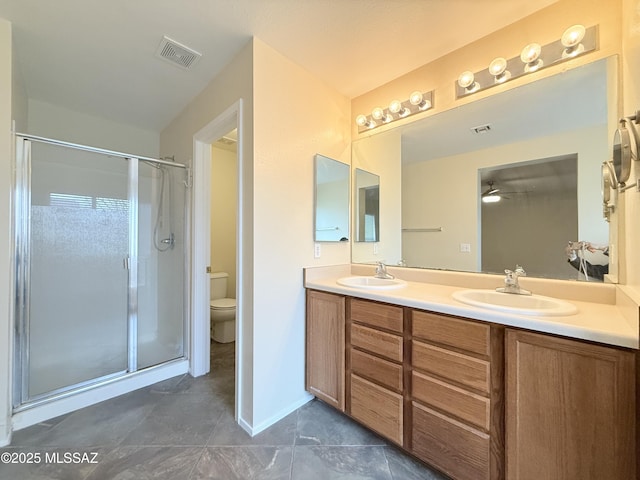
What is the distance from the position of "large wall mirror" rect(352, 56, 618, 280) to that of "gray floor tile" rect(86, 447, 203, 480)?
1.79m

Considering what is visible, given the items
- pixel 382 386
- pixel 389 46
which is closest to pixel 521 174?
pixel 389 46

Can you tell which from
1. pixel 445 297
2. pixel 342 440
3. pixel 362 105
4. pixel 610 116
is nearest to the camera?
pixel 610 116

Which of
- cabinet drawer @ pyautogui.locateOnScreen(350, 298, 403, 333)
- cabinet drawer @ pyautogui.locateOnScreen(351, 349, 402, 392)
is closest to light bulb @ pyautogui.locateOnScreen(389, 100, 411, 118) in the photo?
cabinet drawer @ pyautogui.locateOnScreen(350, 298, 403, 333)

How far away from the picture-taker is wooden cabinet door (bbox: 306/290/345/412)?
1.62 meters

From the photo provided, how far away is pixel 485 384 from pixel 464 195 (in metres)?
1.19

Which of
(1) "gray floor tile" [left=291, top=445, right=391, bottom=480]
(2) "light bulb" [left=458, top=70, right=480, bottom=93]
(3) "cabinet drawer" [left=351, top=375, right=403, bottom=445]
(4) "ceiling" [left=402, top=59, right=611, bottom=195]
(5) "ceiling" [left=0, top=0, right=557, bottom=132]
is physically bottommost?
(1) "gray floor tile" [left=291, top=445, right=391, bottom=480]

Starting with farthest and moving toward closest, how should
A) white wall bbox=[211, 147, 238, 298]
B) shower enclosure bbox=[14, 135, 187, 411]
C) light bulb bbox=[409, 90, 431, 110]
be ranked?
white wall bbox=[211, 147, 238, 298] < shower enclosure bbox=[14, 135, 187, 411] < light bulb bbox=[409, 90, 431, 110]

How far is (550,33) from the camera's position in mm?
1354

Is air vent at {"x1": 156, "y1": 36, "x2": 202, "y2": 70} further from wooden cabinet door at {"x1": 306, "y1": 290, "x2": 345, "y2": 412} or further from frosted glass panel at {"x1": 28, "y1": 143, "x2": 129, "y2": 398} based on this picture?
wooden cabinet door at {"x1": 306, "y1": 290, "x2": 345, "y2": 412}

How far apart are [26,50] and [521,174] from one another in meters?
3.25

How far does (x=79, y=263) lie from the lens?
2.39 meters

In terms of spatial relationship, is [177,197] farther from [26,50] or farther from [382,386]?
[382,386]

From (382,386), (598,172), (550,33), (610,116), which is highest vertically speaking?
(550,33)

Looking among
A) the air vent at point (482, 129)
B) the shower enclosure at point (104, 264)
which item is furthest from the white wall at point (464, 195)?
the shower enclosure at point (104, 264)
